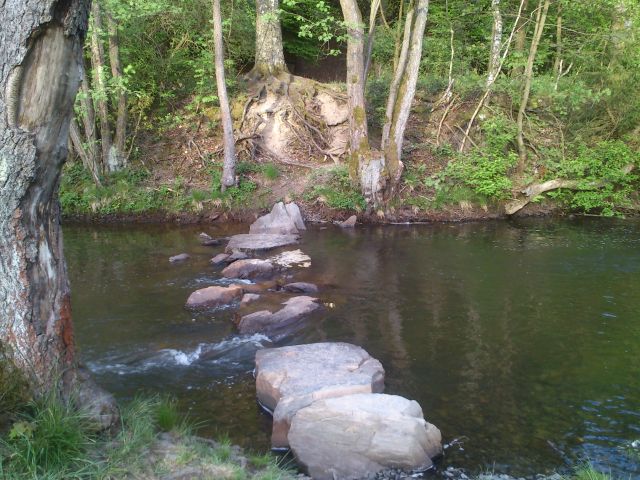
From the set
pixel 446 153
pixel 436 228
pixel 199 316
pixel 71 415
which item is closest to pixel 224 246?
pixel 199 316

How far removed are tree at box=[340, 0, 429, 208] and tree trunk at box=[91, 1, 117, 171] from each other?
6.94 m

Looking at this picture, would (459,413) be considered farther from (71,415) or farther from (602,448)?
(71,415)

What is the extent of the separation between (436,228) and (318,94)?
774 cm

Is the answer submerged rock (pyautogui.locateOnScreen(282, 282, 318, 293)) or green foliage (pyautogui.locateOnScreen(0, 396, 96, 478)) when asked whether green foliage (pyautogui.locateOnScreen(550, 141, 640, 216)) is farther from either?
green foliage (pyautogui.locateOnScreen(0, 396, 96, 478))

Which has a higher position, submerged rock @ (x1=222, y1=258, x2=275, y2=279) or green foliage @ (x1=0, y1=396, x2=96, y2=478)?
green foliage @ (x1=0, y1=396, x2=96, y2=478)

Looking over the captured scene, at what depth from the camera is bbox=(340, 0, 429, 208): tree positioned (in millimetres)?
16547

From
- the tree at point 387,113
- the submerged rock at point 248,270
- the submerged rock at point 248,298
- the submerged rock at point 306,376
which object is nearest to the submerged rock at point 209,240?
the submerged rock at point 248,270

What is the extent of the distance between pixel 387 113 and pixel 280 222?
5.18m

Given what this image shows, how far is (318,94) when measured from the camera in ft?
68.0

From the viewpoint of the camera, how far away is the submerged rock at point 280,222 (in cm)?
1512

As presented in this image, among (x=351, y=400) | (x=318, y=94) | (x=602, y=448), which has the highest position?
(x=318, y=94)

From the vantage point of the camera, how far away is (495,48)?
1927 cm

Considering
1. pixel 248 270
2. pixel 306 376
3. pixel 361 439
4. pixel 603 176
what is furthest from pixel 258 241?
pixel 603 176

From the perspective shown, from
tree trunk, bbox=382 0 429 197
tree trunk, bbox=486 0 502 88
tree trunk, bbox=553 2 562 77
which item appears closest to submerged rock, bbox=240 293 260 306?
tree trunk, bbox=382 0 429 197
